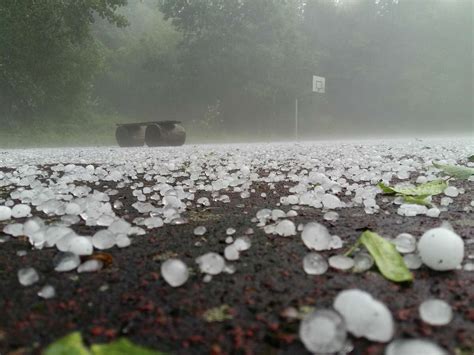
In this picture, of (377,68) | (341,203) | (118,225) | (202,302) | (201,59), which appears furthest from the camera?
(377,68)

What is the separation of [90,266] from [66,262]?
0.06 m

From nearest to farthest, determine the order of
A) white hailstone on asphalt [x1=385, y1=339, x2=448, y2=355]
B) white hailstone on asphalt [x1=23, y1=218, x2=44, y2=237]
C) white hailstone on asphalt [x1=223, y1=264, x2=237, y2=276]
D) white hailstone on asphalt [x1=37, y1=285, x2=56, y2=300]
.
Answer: white hailstone on asphalt [x1=385, y1=339, x2=448, y2=355], white hailstone on asphalt [x1=37, y1=285, x2=56, y2=300], white hailstone on asphalt [x1=223, y1=264, x2=237, y2=276], white hailstone on asphalt [x1=23, y1=218, x2=44, y2=237]

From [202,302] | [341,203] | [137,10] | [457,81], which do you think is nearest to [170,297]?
[202,302]

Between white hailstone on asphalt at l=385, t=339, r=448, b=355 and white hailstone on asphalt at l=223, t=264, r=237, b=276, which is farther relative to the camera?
white hailstone on asphalt at l=223, t=264, r=237, b=276

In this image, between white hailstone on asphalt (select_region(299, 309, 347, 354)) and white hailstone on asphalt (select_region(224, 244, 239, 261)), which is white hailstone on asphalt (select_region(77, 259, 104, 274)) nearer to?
white hailstone on asphalt (select_region(224, 244, 239, 261))

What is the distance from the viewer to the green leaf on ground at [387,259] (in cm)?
82

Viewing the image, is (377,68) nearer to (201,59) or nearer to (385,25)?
(385,25)

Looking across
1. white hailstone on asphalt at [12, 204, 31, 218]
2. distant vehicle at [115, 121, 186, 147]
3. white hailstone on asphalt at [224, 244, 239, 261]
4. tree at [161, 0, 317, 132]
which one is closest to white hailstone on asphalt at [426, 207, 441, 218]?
white hailstone on asphalt at [224, 244, 239, 261]

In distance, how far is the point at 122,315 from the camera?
70 cm

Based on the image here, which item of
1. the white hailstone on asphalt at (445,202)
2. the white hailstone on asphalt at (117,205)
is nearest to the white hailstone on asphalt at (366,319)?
the white hailstone on asphalt at (445,202)

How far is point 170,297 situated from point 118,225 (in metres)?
0.46

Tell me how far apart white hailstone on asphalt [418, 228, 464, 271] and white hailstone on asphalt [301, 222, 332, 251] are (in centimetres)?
23

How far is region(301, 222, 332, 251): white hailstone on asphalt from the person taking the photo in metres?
0.98

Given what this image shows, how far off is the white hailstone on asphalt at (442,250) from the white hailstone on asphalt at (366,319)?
Answer: 32 centimetres
